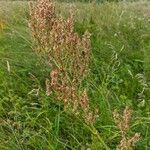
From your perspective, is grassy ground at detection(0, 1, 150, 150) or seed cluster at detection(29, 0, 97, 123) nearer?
seed cluster at detection(29, 0, 97, 123)

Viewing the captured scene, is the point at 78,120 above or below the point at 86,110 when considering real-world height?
below

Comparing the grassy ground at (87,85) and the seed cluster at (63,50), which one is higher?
the seed cluster at (63,50)

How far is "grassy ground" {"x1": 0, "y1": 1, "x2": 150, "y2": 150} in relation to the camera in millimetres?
3244

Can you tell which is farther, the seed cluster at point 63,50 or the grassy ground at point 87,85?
the grassy ground at point 87,85

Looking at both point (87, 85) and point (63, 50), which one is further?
point (87, 85)

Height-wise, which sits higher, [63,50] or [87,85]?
[63,50]

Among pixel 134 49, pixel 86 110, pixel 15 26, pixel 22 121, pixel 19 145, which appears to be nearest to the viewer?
pixel 86 110

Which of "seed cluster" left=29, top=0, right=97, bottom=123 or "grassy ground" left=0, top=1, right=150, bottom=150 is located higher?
"seed cluster" left=29, top=0, right=97, bottom=123

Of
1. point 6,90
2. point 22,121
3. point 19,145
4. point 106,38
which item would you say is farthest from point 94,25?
point 19,145

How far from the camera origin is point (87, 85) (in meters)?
3.53

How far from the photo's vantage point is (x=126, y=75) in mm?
4141

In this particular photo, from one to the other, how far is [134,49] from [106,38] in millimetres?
320

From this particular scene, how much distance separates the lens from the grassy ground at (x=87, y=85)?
128 inches

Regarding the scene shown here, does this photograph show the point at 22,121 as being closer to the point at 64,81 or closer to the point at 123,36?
the point at 64,81
